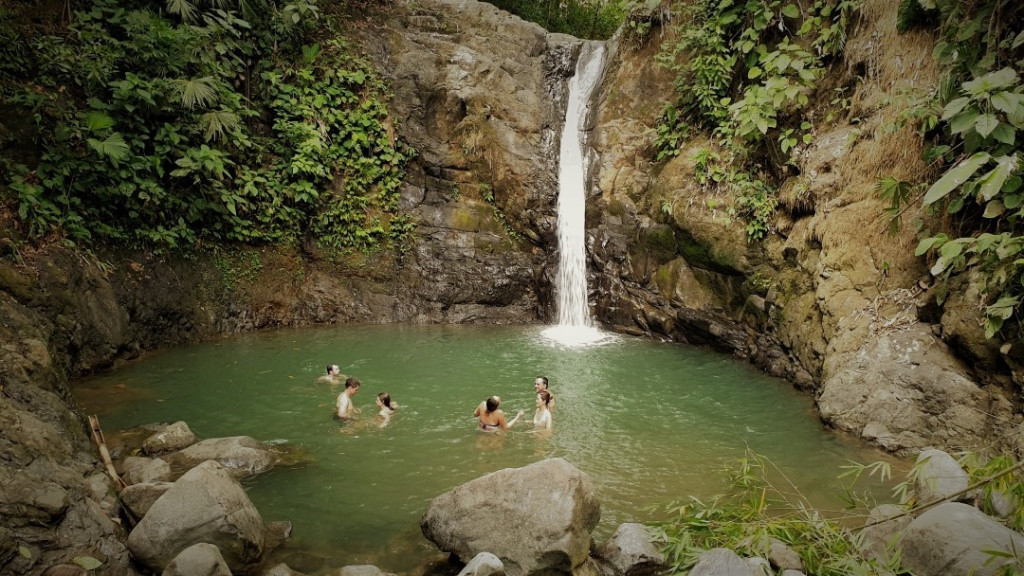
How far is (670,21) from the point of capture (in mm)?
12562

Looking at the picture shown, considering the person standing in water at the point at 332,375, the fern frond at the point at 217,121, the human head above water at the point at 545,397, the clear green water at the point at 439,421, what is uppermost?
the fern frond at the point at 217,121

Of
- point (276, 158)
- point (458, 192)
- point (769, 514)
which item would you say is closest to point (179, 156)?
point (276, 158)

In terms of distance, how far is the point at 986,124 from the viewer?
5031 mm

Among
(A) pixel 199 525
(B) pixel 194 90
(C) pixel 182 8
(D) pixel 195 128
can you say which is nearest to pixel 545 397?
(A) pixel 199 525

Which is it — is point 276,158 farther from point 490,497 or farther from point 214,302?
point 490,497

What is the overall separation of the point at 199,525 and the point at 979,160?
24.1 ft

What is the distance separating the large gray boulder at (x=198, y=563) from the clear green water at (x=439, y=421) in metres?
0.87

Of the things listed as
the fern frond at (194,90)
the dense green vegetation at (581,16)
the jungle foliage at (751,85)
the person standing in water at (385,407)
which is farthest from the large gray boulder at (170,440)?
the dense green vegetation at (581,16)

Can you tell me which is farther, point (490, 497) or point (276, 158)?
point (276, 158)

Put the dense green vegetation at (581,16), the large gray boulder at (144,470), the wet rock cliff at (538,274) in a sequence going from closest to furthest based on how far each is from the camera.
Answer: the wet rock cliff at (538,274), the large gray boulder at (144,470), the dense green vegetation at (581,16)

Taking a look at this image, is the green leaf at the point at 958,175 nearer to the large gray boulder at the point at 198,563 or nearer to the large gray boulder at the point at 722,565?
the large gray boulder at the point at 722,565

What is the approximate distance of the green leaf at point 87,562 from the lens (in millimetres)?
3158

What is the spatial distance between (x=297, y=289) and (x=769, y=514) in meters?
10.5

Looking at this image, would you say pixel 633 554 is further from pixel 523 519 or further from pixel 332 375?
pixel 332 375
